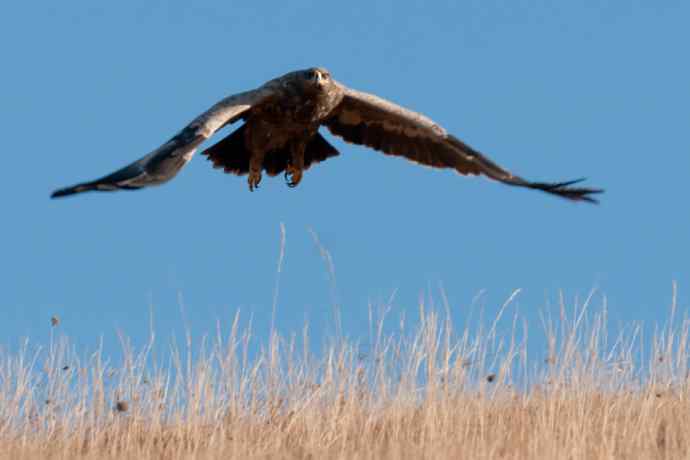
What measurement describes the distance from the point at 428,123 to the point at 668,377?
3165mm

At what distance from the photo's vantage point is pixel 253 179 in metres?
10.2

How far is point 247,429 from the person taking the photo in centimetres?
760

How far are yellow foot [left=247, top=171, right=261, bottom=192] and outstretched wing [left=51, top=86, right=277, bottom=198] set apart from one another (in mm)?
596

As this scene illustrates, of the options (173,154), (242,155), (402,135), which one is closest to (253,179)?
(242,155)

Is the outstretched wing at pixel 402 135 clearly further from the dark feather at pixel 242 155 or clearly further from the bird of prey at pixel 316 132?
the dark feather at pixel 242 155

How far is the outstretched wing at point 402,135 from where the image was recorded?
10.1 m

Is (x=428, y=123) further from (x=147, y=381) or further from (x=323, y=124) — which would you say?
(x=147, y=381)

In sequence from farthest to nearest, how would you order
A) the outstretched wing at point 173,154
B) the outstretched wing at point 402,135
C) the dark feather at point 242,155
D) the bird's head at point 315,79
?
the dark feather at point 242,155, the outstretched wing at point 402,135, the bird's head at point 315,79, the outstretched wing at point 173,154

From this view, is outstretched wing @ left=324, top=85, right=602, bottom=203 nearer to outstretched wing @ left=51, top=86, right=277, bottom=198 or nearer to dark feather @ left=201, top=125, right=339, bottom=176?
dark feather @ left=201, top=125, right=339, bottom=176

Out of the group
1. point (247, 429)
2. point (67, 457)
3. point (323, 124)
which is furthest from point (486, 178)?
point (67, 457)

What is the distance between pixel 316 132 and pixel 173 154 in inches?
112

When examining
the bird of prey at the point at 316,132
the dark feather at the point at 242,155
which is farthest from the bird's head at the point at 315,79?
the dark feather at the point at 242,155

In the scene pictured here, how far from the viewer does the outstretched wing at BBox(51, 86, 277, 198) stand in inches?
273

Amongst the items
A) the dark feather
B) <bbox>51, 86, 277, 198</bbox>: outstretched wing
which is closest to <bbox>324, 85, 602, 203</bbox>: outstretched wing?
the dark feather
